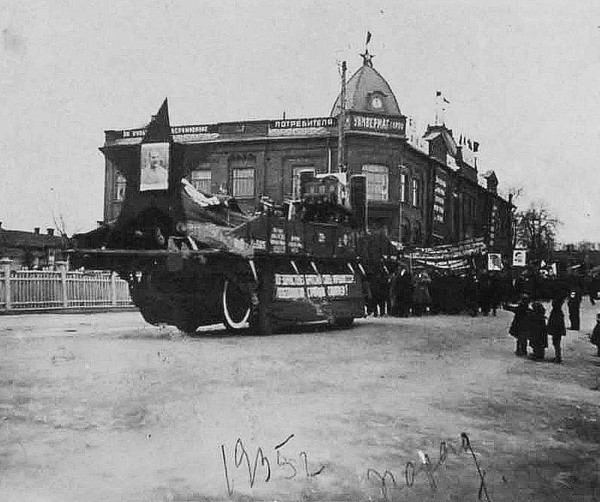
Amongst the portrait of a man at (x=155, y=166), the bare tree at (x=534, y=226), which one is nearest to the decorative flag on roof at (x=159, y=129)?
the portrait of a man at (x=155, y=166)

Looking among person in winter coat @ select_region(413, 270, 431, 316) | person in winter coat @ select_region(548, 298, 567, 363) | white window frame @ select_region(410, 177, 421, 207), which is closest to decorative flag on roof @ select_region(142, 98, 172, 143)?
person in winter coat @ select_region(548, 298, 567, 363)

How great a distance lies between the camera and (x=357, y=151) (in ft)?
114

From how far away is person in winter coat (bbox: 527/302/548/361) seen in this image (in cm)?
1120

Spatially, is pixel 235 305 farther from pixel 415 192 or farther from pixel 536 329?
pixel 415 192

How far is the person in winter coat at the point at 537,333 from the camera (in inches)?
441

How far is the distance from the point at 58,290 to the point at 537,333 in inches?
524

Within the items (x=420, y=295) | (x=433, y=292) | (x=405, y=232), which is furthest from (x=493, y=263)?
(x=405, y=232)

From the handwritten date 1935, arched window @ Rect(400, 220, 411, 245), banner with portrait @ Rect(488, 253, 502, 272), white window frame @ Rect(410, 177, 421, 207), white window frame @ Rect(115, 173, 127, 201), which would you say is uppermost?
white window frame @ Rect(410, 177, 421, 207)

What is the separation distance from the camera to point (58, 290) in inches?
782

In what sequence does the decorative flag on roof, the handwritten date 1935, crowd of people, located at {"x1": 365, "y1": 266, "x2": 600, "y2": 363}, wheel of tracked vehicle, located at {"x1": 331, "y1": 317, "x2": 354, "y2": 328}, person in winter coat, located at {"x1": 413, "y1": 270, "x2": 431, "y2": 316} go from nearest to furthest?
the handwritten date 1935 → the decorative flag on roof → wheel of tracked vehicle, located at {"x1": 331, "y1": 317, "x2": 354, "y2": 328} → crowd of people, located at {"x1": 365, "y1": 266, "x2": 600, "y2": 363} → person in winter coat, located at {"x1": 413, "y1": 270, "x2": 431, "y2": 316}

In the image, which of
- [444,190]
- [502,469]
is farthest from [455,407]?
[444,190]

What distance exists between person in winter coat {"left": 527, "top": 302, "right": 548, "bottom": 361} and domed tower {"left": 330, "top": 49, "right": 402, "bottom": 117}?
87.7ft

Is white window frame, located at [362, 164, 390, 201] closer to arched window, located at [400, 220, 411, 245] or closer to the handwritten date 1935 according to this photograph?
arched window, located at [400, 220, 411, 245]

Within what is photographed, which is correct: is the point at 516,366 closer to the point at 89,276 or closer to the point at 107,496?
the point at 107,496
